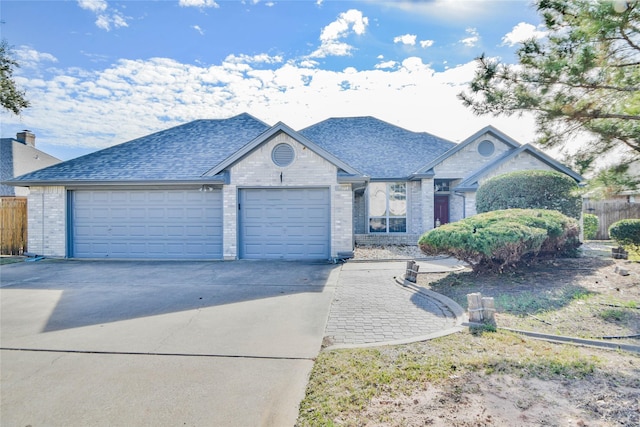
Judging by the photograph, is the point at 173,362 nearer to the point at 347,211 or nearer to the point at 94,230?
the point at 347,211

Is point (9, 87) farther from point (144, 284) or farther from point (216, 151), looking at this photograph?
point (144, 284)

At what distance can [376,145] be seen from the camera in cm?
1998

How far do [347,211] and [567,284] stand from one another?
6.61 meters

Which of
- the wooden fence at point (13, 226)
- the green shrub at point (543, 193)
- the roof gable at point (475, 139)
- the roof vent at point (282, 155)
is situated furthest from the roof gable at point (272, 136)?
the wooden fence at point (13, 226)

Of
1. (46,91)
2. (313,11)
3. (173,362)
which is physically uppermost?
(313,11)

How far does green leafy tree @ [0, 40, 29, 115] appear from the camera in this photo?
1048cm

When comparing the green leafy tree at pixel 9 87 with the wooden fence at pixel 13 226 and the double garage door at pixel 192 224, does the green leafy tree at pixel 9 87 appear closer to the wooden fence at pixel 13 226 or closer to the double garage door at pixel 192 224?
the double garage door at pixel 192 224

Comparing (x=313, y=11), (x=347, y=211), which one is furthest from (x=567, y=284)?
(x=313, y=11)

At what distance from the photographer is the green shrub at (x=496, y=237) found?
7227 millimetres

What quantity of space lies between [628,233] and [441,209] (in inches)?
325

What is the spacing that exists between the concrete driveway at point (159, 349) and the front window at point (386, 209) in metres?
8.89

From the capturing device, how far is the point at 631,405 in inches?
117

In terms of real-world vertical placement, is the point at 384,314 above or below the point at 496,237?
below

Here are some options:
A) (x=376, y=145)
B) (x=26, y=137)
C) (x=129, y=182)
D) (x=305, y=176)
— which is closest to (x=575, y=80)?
(x=305, y=176)
